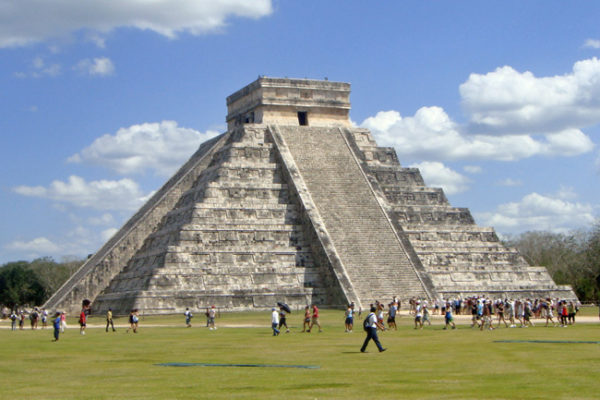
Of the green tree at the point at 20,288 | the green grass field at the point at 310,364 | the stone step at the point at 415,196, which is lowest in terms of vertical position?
the green grass field at the point at 310,364

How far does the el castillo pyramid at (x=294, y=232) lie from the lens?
37.6m

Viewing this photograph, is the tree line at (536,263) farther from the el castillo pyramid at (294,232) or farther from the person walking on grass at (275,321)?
the person walking on grass at (275,321)

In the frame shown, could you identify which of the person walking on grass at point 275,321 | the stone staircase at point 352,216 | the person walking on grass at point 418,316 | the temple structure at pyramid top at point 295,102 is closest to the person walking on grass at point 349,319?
the person walking on grass at point 275,321

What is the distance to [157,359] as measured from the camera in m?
19.2

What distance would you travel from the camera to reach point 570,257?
2564 inches

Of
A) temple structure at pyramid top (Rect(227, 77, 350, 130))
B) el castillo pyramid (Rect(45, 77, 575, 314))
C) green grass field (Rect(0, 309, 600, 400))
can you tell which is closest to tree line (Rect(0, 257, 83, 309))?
el castillo pyramid (Rect(45, 77, 575, 314))

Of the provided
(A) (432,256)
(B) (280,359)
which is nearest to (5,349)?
(B) (280,359)

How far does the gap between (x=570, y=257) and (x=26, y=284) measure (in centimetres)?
4408

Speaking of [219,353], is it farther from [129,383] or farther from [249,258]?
[249,258]

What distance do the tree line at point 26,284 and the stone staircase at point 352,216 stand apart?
116 feet

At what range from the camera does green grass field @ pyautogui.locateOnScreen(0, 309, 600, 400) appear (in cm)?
1348

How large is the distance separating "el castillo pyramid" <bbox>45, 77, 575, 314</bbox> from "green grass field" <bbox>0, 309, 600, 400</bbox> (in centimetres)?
1001

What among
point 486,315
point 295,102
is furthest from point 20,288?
point 486,315

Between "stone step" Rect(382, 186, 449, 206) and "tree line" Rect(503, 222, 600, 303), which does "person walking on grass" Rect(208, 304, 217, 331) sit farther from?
"tree line" Rect(503, 222, 600, 303)
